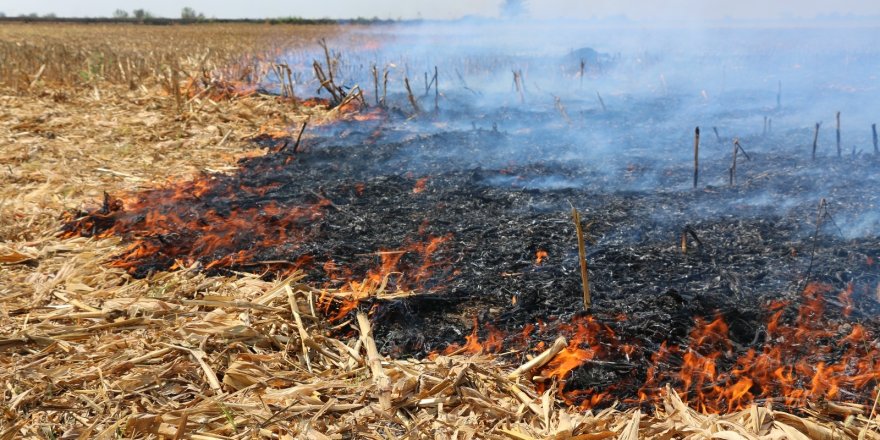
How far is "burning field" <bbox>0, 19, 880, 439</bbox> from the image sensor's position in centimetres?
344

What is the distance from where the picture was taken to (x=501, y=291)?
Result: 4.71m

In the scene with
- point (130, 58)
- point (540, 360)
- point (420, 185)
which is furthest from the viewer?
point (130, 58)

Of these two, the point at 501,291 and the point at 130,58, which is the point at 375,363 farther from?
the point at 130,58

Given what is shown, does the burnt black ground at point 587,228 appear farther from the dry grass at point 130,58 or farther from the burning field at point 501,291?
the dry grass at point 130,58

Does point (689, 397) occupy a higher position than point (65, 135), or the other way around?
point (65, 135)

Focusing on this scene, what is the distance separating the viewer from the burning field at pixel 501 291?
11.3ft

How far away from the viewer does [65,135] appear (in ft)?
34.0

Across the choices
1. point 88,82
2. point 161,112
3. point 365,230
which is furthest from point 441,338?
point 88,82

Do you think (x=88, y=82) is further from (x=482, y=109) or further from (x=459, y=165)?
(x=459, y=165)

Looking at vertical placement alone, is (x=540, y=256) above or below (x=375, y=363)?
above

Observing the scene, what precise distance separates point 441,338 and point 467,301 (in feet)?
1.58

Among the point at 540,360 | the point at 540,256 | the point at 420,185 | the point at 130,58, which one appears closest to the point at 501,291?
the point at 540,256

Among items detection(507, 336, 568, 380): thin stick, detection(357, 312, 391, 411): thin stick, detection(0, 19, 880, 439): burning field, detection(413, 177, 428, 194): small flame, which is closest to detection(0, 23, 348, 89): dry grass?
detection(0, 19, 880, 439): burning field

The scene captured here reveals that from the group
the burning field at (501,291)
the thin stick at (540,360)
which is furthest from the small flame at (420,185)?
the thin stick at (540,360)
